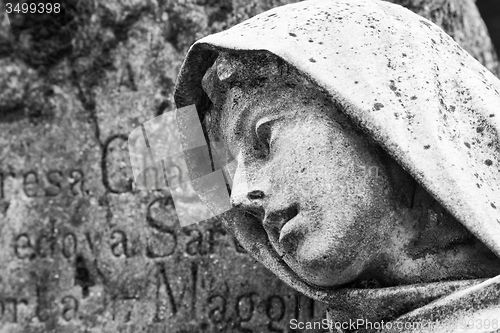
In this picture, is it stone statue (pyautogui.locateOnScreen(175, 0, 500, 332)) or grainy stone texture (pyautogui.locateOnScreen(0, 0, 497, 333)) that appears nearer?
stone statue (pyautogui.locateOnScreen(175, 0, 500, 332))

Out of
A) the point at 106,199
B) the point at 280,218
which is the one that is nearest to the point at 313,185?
the point at 280,218

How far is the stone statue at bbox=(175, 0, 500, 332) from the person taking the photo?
1139mm

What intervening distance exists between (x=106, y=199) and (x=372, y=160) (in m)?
1.03

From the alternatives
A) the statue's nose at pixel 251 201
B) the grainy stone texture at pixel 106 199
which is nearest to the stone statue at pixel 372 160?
the statue's nose at pixel 251 201

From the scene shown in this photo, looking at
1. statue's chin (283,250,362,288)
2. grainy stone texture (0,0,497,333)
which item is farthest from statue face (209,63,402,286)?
grainy stone texture (0,0,497,333)

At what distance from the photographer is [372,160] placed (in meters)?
1.21

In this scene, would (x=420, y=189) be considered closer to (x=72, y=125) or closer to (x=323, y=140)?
(x=323, y=140)

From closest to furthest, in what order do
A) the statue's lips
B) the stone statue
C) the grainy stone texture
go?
the stone statue → the statue's lips → the grainy stone texture

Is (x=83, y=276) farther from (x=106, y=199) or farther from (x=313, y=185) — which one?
(x=313, y=185)

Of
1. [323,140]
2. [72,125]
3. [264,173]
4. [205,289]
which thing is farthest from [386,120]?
[72,125]

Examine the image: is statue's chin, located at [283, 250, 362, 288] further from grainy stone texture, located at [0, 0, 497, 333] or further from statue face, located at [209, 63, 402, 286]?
grainy stone texture, located at [0, 0, 497, 333]

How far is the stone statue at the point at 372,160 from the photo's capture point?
3.74 feet

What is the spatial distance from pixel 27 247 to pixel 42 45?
0.56m

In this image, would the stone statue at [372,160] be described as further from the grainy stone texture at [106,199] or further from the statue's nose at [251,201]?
the grainy stone texture at [106,199]
